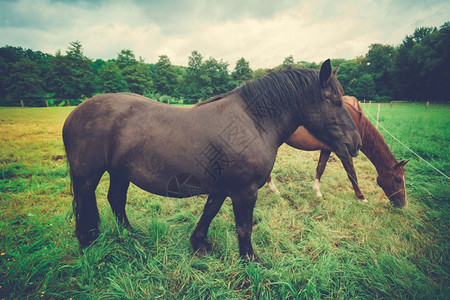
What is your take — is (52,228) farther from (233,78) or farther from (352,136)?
(233,78)

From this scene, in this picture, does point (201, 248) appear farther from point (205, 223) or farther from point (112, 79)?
point (112, 79)

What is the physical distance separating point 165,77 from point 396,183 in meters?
57.6

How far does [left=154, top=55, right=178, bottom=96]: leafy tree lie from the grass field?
2111 inches

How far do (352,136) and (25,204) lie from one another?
5.33 metres

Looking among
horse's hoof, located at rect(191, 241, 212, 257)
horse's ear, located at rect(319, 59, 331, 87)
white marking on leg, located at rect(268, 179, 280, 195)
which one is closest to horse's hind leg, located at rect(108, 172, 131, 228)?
horse's hoof, located at rect(191, 241, 212, 257)

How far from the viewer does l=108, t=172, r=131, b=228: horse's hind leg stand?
2477 mm

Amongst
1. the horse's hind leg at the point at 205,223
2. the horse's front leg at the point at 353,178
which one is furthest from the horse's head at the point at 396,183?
the horse's hind leg at the point at 205,223

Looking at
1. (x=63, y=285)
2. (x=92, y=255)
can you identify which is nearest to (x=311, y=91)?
(x=92, y=255)

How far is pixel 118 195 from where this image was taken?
2.55 metres

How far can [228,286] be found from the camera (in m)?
1.92

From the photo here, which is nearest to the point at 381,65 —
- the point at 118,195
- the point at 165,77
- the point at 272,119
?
the point at 165,77

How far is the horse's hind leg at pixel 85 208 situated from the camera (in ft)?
6.84

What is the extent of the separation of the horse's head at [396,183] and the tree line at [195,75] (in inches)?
1311

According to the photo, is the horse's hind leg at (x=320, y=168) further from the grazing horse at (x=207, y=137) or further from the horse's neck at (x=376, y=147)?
the grazing horse at (x=207, y=137)
